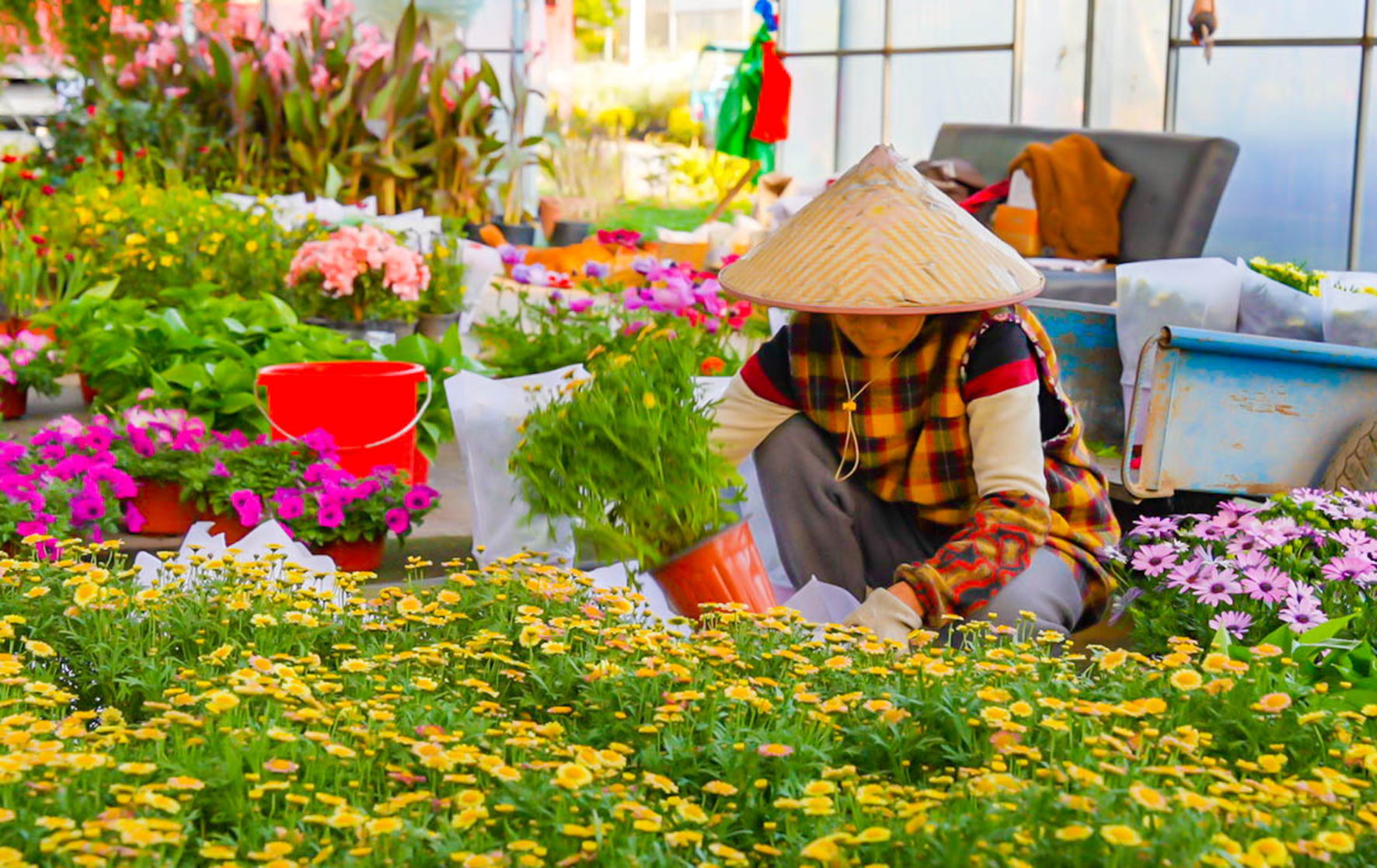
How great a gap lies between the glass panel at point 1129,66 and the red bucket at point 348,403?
453cm

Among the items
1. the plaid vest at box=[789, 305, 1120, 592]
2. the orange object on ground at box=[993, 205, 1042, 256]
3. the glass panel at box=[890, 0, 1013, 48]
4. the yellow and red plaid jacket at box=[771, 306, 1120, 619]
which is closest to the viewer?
the yellow and red plaid jacket at box=[771, 306, 1120, 619]

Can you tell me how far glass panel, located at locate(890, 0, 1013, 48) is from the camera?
834cm

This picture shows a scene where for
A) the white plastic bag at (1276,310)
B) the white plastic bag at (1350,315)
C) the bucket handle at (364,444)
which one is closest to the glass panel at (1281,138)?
the white plastic bag at (1276,310)

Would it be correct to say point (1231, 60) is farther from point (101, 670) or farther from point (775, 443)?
point (101, 670)

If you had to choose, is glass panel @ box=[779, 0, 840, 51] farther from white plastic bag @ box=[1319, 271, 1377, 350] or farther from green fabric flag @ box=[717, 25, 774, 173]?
white plastic bag @ box=[1319, 271, 1377, 350]

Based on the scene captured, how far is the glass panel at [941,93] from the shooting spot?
839 centimetres

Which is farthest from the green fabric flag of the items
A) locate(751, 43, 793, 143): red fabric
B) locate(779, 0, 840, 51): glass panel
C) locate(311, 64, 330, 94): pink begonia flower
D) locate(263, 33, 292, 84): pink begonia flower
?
locate(779, 0, 840, 51): glass panel

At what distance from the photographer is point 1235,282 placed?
328 centimetres

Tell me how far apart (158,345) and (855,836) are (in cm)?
338

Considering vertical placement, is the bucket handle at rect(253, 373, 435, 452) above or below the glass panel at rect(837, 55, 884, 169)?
below

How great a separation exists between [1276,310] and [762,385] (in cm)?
124

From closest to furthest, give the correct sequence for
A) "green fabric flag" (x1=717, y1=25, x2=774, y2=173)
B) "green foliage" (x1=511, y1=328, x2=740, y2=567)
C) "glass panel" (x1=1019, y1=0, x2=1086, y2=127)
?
"green foliage" (x1=511, y1=328, x2=740, y2=567) < "green fabric flag" (x1=717, y1=25, x2=774, y2=173) < "glass panel" (x1=1019, y1=0, x2=1086, y2=127)

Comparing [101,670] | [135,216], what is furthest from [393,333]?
[101,670]

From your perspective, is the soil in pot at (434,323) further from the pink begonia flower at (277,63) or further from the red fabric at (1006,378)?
the red fabric at (1006,378)
